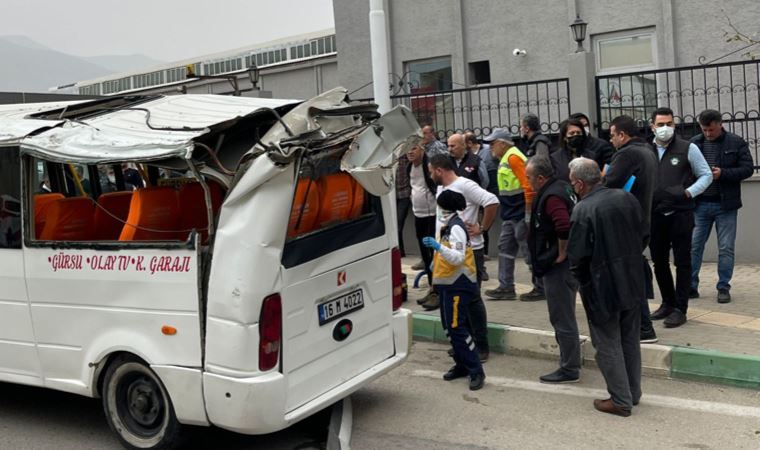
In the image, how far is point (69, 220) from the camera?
5473 mm

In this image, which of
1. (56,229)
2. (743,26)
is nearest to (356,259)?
(56,229)

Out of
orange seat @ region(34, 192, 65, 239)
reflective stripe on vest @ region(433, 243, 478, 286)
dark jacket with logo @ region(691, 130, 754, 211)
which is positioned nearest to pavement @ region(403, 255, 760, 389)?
dark jacket with logo @ region(691, 130, 754, 211)

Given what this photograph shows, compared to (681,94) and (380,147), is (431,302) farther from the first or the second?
(681,94)

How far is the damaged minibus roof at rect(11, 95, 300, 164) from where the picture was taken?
454cm

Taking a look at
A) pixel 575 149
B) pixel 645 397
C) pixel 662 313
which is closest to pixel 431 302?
pixel 575 149

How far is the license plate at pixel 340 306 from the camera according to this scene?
4.97 m

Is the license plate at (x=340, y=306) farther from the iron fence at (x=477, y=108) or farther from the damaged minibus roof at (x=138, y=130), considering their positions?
the iron fence at (x=477, y=108)

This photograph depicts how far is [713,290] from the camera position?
28.0 feet

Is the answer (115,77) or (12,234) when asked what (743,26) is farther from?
(115,77)

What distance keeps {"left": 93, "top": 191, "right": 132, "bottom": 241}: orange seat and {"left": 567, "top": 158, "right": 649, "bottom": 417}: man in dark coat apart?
3078 mm

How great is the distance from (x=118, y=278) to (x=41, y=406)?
6.28 feet

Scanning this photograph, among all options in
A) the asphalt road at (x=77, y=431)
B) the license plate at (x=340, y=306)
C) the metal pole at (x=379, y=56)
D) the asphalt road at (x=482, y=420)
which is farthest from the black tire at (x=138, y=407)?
the metal pole at (x=379, y=56)

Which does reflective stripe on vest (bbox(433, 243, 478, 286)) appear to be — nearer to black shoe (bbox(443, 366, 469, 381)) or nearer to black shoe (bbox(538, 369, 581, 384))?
black shoe (bbox(443, 366, 469, 381))

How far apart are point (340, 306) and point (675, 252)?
3.65m
